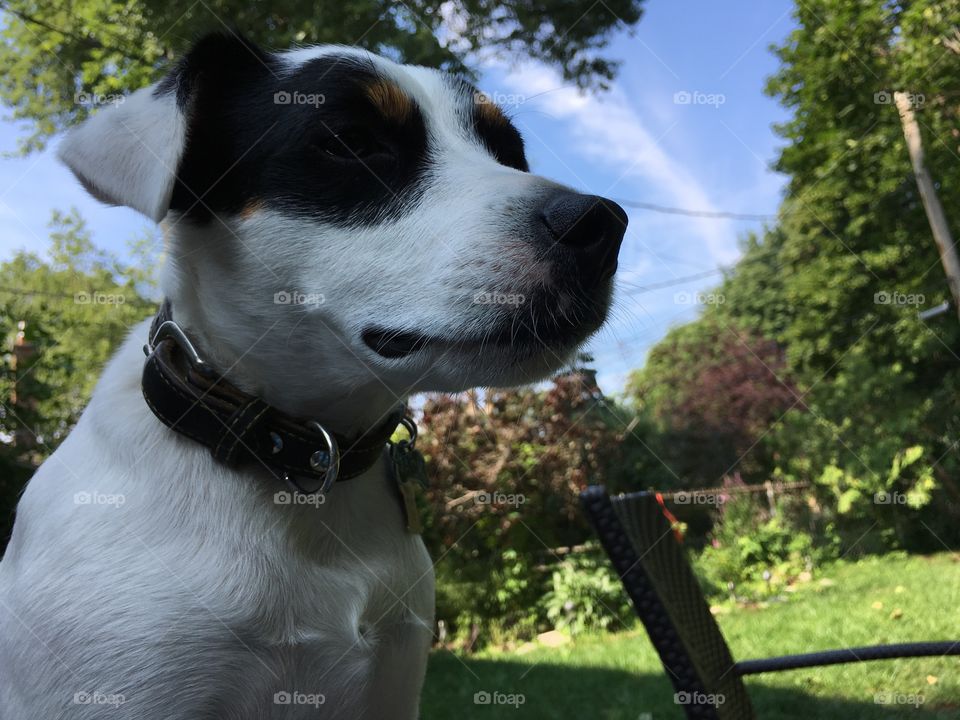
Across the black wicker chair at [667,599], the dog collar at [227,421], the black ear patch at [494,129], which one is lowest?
the dog collar at [227,421]

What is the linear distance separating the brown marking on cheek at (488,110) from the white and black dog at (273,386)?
0.34 m

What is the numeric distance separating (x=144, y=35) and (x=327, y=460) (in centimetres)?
548

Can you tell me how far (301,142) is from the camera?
164 centimetres

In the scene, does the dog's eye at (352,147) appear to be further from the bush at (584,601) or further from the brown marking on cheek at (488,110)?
the bush at (584,601)

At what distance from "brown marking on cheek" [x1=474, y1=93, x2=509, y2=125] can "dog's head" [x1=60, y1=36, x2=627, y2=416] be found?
28 cm

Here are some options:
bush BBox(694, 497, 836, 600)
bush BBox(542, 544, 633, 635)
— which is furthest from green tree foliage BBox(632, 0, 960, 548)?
bush BBox(542, 544, 633, 635)

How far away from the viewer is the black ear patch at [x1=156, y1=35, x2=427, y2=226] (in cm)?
163

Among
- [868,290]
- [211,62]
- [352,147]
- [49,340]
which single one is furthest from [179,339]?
[868,290]

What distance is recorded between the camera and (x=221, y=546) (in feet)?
4.82

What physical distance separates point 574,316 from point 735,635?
5.56 meters

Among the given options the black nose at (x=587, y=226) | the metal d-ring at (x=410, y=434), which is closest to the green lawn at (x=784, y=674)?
the metal d-ring at (x=410, y=434)

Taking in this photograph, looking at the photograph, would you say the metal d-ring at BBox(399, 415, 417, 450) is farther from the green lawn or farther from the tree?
the tree

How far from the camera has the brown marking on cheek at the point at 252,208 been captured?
162 cm

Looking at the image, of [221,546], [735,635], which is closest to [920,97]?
[735,635]
